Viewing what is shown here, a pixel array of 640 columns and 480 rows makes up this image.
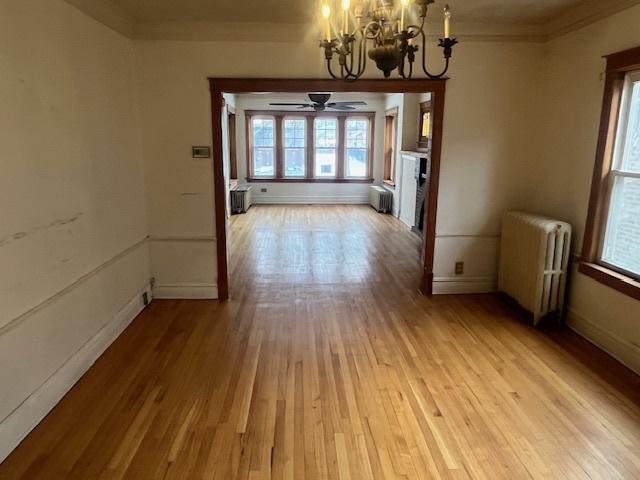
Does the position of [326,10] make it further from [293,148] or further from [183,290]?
[293,148]

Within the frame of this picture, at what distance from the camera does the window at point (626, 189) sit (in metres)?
3.04

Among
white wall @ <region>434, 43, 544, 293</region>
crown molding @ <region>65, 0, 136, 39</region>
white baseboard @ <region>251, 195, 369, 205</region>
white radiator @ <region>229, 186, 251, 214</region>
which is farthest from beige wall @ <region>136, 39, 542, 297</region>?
white baseboard @ <region>251, 195, 369, 205</region>

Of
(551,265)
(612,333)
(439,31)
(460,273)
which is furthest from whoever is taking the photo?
(460,273)

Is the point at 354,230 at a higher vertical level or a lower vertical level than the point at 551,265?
lower

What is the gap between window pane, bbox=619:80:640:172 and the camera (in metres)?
3.03

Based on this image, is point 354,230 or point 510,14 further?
point 354,230

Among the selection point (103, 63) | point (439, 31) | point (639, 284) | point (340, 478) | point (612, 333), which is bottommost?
point (340, 478)

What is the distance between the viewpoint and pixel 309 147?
10.6 metres

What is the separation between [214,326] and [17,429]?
1613 mm

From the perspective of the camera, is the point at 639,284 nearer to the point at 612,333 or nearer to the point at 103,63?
the point at 612,333

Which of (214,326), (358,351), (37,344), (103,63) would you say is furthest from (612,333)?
(103,63)

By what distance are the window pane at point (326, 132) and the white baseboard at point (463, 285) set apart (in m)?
6.74

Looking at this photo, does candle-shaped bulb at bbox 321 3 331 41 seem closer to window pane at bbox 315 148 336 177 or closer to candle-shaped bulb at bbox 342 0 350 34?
candle-shaped bulb at bbox 342 0 350 34

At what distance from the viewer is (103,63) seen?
3244 mm
